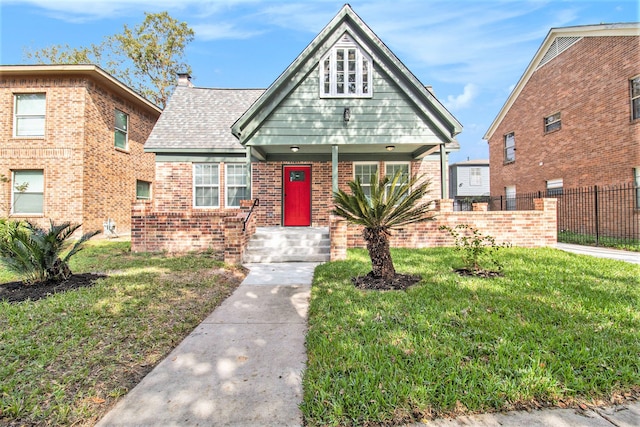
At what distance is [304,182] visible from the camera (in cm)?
1141

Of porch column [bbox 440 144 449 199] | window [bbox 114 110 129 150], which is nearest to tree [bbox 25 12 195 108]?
window [bbox 114 110 129 150]

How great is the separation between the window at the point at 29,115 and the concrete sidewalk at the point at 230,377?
14016 mm

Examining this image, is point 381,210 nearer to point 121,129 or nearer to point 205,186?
point 205,186

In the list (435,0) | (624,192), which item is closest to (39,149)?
(435,0)

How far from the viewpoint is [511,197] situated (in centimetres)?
1820

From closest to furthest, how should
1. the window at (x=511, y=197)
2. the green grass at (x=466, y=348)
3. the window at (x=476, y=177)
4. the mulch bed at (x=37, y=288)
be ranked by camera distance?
the green grass at (x=466, y=348) < the mulch bed at (x=37, y=288) < the window at (x=511, y=197) < the window at (x=476, y=177)

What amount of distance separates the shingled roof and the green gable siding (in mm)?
2934

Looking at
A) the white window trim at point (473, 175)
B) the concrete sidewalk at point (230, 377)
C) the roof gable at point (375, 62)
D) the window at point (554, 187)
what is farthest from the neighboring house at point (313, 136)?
the white window trim at point (473, 175)

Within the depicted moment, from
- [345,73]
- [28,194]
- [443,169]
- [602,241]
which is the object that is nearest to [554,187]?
[602,241]

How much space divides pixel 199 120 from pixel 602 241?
52.7 ft

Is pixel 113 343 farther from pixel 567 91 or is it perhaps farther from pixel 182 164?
pixel 567 91

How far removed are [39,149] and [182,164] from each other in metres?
6.06

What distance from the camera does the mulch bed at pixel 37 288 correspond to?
4.39m

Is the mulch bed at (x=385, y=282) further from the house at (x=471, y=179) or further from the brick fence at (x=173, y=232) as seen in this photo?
the house at (x=471, y=179)
